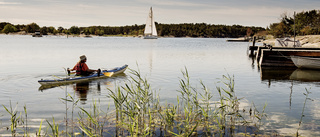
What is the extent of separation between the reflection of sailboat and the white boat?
0.42 m

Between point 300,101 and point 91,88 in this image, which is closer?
point 300,101

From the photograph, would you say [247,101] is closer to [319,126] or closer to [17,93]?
[319,126]

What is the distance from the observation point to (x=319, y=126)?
8.55m

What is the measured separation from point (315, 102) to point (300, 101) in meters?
0.58

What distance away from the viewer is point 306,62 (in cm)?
2147

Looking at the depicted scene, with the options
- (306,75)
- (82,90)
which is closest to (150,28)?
(306,75)

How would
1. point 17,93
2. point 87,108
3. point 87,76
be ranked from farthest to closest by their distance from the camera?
point 87,76 → point 17,93 → point 87,108

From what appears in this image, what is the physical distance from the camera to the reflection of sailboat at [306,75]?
18141 mm

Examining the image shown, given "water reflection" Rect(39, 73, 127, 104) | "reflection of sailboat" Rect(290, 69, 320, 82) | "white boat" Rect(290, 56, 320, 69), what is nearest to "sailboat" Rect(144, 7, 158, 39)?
"white boat" Rect(290, 56, 320, 69)

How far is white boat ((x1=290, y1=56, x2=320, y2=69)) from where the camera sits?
69.0ft

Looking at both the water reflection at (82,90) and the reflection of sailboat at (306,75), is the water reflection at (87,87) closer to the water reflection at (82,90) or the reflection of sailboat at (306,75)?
the water reflection at (82,90)

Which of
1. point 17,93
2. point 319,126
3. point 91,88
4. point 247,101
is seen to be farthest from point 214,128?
point 17,93

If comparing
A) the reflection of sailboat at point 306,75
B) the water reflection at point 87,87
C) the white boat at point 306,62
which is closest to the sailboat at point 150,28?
the white boat at point 306,62

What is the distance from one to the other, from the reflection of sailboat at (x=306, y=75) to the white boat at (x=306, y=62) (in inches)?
16.6
